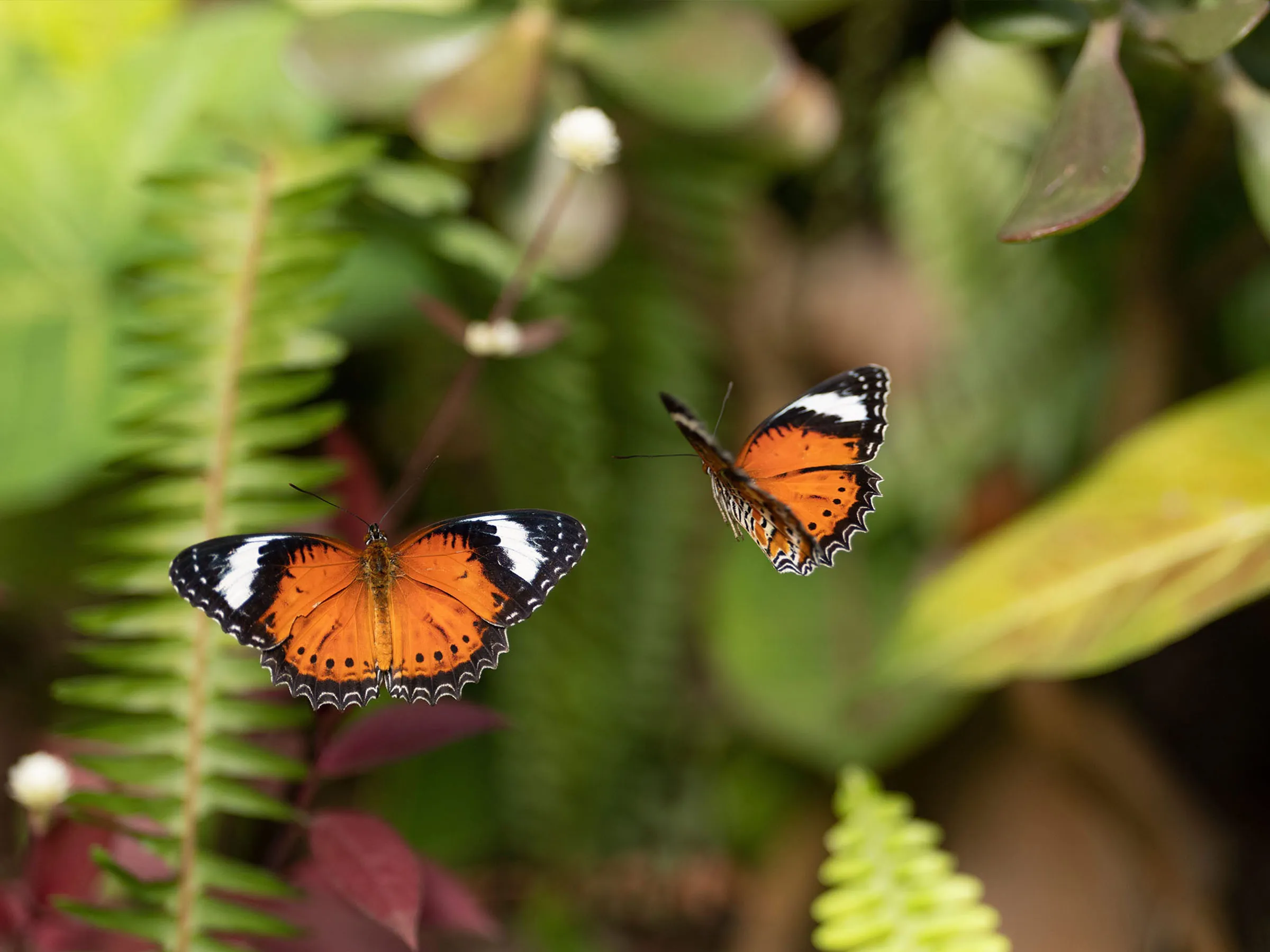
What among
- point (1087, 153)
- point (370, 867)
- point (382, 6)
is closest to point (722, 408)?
point (1087, 153)

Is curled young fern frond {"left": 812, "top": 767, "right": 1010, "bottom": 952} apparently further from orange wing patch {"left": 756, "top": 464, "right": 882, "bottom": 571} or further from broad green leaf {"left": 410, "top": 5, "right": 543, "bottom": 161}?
broad green leaf {"left": 410, "top": 5, "right": 543, "bottom": 161}

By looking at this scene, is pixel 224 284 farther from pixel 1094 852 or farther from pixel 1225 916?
pixel 1225 916

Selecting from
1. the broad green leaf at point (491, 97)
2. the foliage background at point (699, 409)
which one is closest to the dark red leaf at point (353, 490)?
the foliage background at point (699, 409)

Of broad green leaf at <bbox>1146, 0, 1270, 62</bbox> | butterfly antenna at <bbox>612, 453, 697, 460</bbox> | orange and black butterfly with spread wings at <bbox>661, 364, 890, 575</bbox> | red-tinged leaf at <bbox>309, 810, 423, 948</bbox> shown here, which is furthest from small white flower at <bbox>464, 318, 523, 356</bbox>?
broad green leaf at <bbox>1146, 0, 1270, 62</bbox>

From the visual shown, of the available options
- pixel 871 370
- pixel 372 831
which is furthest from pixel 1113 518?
pixel 372 831

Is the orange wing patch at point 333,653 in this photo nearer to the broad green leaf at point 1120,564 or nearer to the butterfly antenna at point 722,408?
the butterfly antenna at point 722,408
